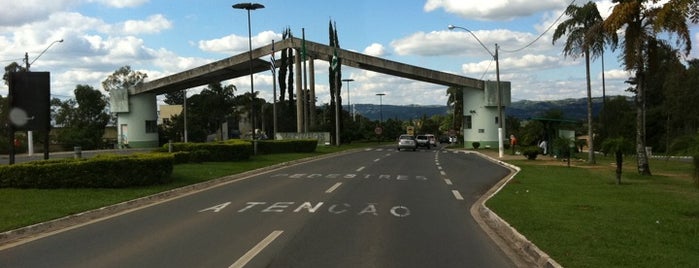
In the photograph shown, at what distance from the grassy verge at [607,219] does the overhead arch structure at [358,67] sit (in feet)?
127

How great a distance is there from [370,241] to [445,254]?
54.0 inches

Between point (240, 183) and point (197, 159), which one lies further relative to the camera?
point (197, 159)

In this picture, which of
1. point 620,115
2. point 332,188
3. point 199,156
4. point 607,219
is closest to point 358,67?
point 199,156

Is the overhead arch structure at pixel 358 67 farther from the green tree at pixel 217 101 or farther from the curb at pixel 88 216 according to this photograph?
the curb at pixel 88 216

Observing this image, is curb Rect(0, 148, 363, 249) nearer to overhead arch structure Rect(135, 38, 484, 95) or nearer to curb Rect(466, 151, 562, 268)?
curb Rect(466, 151, 562, 268)

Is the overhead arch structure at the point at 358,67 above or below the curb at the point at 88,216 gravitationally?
above

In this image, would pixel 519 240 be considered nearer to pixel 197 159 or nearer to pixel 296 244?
pixel 296 244

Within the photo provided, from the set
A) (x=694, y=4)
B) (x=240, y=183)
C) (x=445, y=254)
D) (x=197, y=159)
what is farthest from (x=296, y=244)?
(x=197, y=159)

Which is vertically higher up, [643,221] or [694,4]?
[694,4]

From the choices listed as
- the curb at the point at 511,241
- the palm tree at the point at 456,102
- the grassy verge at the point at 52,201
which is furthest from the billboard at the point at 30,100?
the palm tree at the point at 456,102

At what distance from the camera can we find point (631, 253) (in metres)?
7.67

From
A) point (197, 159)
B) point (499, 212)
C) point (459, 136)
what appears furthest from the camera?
point (459, 136)

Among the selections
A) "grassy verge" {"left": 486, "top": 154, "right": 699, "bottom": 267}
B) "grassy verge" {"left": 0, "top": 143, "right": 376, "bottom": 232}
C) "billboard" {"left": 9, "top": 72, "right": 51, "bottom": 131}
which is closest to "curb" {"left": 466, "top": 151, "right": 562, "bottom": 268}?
"grassy verge" {"left": 486, "top": 154, "right": 699, "bottom": 267}

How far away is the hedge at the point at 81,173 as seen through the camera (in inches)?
665
